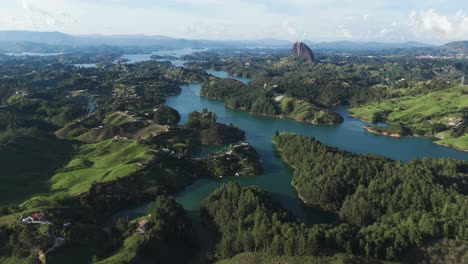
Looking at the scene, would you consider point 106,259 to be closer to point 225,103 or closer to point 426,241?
point 426,241

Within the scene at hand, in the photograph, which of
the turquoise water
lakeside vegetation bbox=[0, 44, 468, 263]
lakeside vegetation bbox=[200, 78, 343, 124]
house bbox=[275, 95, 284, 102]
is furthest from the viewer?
house bbox=[275, 95, 284, 102]

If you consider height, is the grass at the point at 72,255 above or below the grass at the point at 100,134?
above

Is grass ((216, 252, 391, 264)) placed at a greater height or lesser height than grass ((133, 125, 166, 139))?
greater

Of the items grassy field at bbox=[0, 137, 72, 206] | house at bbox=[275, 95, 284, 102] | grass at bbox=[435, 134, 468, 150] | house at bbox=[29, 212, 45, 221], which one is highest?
house at bbox=[29, 212, 45, 221]

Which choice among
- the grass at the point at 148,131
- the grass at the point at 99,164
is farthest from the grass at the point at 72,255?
the grass at the point at 148,131

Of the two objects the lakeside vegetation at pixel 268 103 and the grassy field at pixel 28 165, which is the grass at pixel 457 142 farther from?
the grassy field at pixel 28 165

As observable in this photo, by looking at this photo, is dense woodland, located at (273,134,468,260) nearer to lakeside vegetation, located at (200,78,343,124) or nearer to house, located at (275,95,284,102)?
lakeside vegetation, located at (200,78,343,124)

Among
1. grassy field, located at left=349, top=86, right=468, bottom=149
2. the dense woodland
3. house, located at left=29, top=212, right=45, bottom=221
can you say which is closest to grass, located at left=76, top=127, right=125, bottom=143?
house, located at left=29, top=212, right=45, bottom=221
